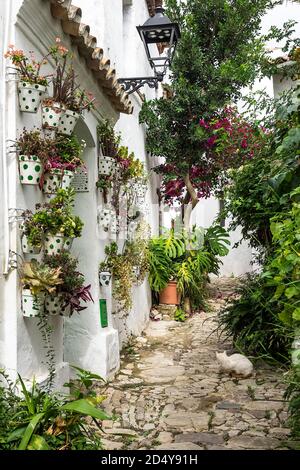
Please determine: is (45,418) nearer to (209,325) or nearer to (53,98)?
(53,98)

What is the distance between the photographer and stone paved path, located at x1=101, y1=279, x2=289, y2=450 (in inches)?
154

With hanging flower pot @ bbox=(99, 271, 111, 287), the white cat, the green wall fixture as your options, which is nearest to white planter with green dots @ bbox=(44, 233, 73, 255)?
hanging flower pot @ bbox=(99, 271, 111, 287)

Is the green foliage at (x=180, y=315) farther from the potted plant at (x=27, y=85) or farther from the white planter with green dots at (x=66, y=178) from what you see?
the potted plant at (x=27, y=85)

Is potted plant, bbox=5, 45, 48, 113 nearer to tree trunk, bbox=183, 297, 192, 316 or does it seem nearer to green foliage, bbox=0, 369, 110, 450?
green foliage, bbox=0, 369, 110, 450

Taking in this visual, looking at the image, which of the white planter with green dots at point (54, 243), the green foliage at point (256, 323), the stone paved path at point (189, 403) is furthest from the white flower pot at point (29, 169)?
the green foliage at point (256, 323)

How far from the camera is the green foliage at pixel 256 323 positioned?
5.81m

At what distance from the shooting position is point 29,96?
3596mm

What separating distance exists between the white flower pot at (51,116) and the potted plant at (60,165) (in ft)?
0.42

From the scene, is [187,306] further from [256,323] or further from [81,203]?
[81,203]

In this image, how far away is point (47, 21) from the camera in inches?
159

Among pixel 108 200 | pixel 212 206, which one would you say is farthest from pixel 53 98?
pixel 212 206

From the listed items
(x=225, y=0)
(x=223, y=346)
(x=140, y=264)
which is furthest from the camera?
(x=225, y=0)

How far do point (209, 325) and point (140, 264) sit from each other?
179 centimetres

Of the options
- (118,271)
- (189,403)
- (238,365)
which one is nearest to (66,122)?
(118,271)
